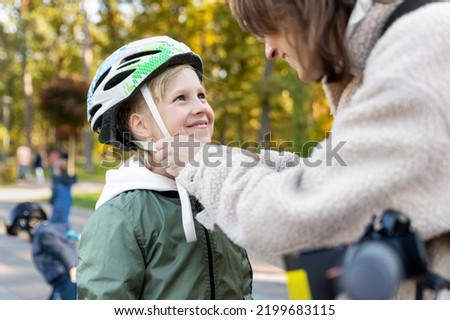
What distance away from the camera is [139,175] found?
6.76 ft

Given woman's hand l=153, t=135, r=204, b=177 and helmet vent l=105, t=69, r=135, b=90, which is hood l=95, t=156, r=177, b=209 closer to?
helmet vent l=105, t=69, r=135, b=90

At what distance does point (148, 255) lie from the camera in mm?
1923

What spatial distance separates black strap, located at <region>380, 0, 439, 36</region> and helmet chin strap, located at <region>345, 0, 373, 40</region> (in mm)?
43

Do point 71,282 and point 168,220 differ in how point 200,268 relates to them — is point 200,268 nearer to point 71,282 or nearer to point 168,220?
point 168,220

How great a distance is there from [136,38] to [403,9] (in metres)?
26.2

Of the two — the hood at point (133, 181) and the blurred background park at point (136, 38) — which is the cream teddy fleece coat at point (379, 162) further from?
the blurred background park at point (136, 38)

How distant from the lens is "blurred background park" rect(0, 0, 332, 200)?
876 inches

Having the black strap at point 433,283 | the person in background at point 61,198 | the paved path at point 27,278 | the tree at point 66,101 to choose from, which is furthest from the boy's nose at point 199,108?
the tree at point 66,101

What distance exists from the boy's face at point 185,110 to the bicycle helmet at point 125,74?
9cm

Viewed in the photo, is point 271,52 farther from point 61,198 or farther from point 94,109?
point 61,198

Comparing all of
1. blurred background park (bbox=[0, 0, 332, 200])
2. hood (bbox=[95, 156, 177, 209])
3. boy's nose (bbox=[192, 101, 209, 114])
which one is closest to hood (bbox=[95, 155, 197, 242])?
hood (bbox=[95, 156, 177, 209])

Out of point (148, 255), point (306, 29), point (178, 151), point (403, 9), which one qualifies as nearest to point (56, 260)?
point (148, 255)

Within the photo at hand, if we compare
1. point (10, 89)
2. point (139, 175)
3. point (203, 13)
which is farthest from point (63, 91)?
point (139, 175)

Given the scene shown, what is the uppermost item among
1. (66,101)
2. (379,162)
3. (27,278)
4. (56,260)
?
(379,162)
